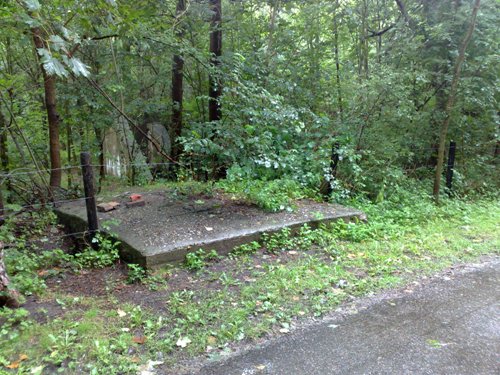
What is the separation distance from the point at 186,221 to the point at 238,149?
1.37m

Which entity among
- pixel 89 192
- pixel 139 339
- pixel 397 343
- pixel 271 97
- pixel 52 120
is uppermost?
pixel 271 97

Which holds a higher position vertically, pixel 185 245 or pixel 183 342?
pixel 185 245

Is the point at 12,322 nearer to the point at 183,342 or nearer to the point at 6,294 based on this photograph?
the point at 6,294

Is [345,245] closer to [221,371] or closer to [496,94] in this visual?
[221,371]

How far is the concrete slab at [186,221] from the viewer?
4113 millimetres

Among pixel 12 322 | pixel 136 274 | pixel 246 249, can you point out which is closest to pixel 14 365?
pixel 12 322

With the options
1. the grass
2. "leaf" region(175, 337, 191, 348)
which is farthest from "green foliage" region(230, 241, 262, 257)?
"leaf" region(175, 337, 191, 348)

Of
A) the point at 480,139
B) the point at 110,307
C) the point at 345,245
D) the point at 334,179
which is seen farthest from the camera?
the point at 480,139

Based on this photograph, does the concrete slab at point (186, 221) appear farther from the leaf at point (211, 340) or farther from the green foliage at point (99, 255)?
the leaf at point (211, 340)

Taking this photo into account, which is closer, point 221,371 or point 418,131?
point 221,371

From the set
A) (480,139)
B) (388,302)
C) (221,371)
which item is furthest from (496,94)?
(221,371)

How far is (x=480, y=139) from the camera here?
8633 mm

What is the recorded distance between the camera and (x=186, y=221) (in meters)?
4.91

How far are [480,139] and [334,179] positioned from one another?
4454 mm
